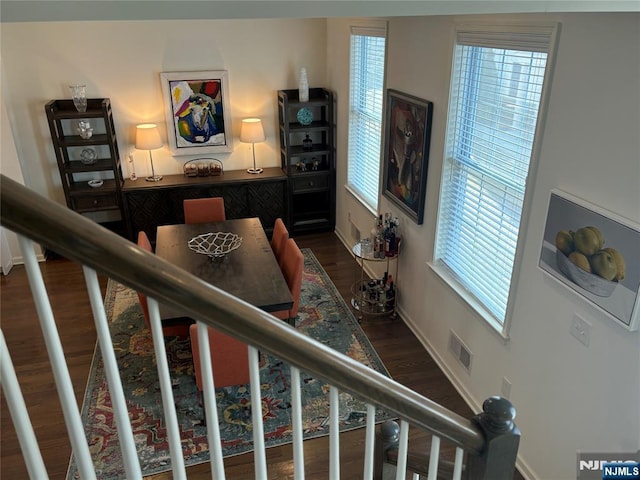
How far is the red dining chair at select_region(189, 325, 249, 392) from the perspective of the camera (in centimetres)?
293

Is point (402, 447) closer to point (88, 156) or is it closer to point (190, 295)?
point (190, 295)

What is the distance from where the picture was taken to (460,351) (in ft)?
12.2

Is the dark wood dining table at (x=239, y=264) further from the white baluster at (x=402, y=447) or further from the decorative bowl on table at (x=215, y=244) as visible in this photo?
the white baluster at (x=402, y=447)

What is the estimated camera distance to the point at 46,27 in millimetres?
5266

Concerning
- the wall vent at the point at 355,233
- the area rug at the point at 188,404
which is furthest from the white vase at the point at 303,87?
the area rug at the point at 188,404

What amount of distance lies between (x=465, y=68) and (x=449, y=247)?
4.43 feet

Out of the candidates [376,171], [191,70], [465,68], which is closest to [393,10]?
[465,68]

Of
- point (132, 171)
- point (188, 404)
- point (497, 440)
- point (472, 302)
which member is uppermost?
point (497, 440)

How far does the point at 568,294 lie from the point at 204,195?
4.49 m

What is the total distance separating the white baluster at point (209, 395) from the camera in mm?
886

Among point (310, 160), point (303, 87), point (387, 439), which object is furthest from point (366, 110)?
point (387, 439)

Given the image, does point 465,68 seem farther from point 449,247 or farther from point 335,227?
point 335,227

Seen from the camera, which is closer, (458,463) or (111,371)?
(111,371)

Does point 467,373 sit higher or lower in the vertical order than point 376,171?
lower
